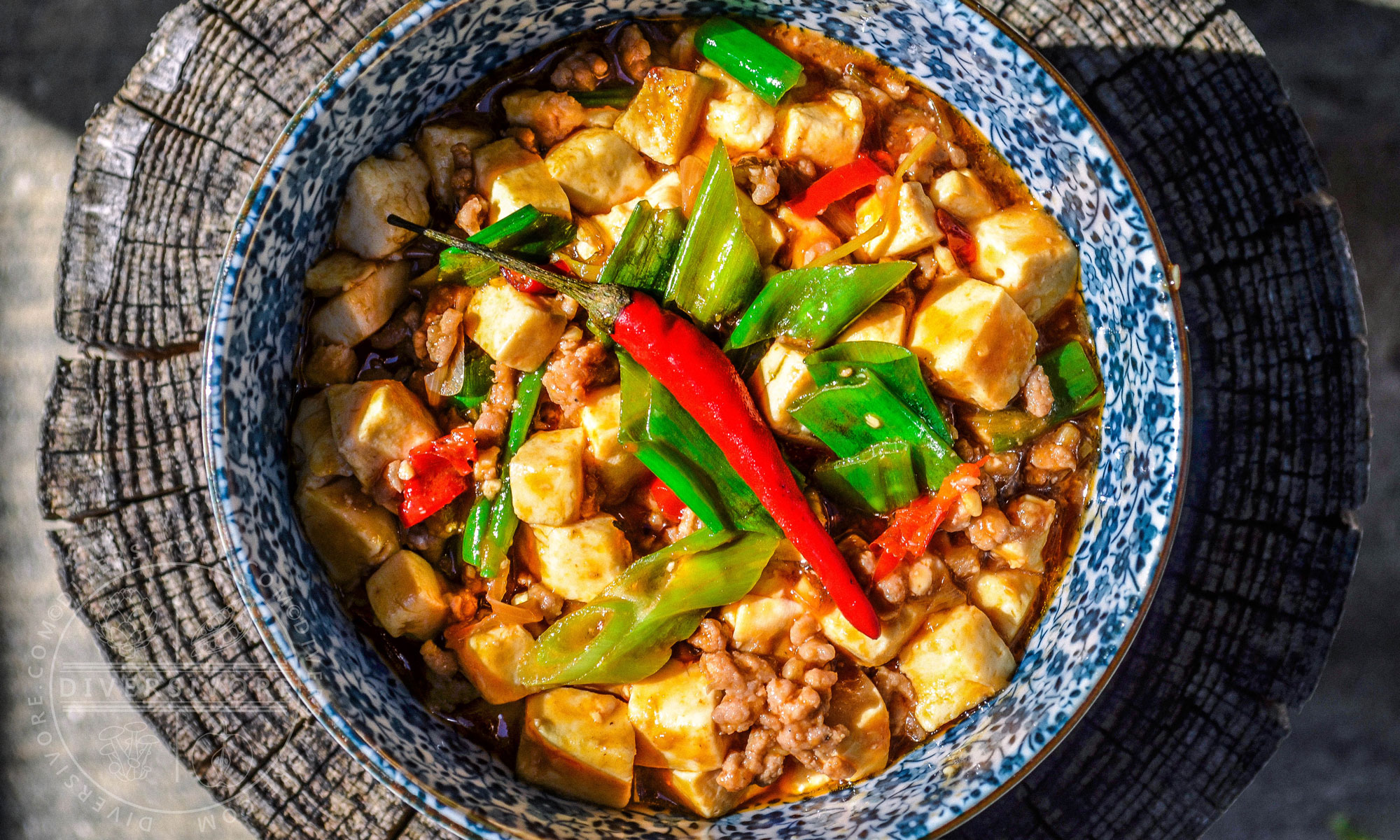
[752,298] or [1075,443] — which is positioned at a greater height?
[752,298]

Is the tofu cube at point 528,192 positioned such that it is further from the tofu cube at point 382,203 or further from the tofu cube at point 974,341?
the tofu cube at point 974,341

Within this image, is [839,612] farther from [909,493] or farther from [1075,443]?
[1075,443]

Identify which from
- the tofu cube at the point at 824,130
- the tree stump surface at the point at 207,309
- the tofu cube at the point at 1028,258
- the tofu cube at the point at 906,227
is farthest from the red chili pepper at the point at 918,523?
the tofu cube at the point at 824,130

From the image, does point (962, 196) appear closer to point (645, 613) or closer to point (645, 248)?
point (645, 248)

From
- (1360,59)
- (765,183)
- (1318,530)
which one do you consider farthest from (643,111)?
(1360,59)

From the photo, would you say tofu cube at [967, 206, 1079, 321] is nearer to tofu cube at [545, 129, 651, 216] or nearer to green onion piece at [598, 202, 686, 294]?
green onion piece at [598, 202, 686, 294]
